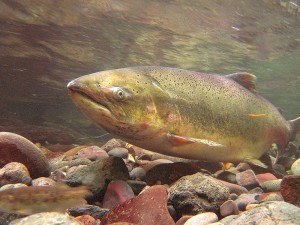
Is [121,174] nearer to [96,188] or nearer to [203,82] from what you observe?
[96,188]

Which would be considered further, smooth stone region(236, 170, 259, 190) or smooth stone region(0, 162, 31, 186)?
smooth stone region(236, 170, 259, 190)

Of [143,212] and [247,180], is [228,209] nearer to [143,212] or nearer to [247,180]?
[143,212]

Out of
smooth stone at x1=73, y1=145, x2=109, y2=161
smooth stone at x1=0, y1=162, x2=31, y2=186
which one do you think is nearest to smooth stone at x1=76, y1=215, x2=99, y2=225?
Result: smooth stone at x1=0, y1=162, x2=31, y2=186

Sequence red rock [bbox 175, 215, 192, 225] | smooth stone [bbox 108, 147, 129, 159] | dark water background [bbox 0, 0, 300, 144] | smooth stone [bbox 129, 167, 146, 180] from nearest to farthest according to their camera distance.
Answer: red rock [bbox 175, 215, 192, 225] → smooth stone [bbox 129, 167, 146, 180] → smooth stone [bbox 108, 147, 129, 159] → dark water background [bbox 0, 0, 300, 144]

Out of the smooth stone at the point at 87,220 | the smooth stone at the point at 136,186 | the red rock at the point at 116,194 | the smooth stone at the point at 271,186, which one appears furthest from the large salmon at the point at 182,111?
the smooth stone at the point at 87,220

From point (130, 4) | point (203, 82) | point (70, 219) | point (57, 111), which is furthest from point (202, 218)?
point (57, 111)

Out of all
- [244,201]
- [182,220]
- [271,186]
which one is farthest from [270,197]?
[182,220]

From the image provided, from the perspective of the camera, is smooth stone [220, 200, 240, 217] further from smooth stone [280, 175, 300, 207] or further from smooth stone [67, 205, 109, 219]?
smooth stone [67, 205, 109, 219]
